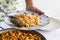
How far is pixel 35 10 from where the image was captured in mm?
944

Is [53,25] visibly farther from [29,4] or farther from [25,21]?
[29,4]

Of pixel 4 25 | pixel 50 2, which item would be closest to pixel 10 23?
pixel 4 25

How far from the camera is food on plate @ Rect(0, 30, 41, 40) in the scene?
25.4 inches

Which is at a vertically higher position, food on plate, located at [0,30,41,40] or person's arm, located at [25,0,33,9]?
person's arm, located at [25,0,33,9]

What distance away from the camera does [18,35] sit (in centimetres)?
67

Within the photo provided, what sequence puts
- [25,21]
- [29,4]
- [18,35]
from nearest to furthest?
[18,35] → [25,21] → [29,4]

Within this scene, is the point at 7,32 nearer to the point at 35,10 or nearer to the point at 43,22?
the point at 43,22

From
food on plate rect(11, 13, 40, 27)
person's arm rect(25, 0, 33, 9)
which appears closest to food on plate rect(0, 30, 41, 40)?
food on plate rect(11, 13, 40, 27)

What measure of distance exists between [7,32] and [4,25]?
10 cm

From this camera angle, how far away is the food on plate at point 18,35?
2.12 feet

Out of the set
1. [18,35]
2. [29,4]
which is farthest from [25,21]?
[29,4]

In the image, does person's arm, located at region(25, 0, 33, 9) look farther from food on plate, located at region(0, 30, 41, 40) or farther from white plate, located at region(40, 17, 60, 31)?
food on plate, located at region(0, 30, 41, 40)

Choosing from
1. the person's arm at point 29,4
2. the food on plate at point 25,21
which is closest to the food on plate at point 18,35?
the food on plate at point 25,21

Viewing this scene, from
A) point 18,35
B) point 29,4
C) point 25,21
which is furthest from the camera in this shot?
point 29,4
